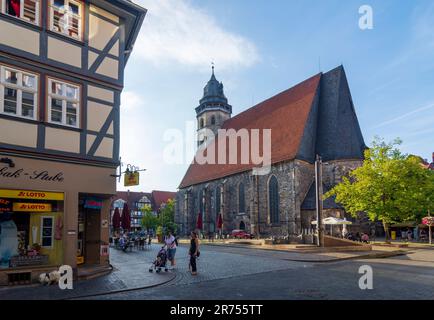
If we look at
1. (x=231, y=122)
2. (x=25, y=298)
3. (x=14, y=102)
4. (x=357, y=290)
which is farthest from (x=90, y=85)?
(x=231, y=122)

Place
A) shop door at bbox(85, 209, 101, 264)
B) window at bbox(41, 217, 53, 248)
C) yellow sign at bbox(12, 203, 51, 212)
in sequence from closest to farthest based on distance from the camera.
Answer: yellow sign at bbox(12, 203, 51, 212), window at bbox(41, 217, 53, 248), shop door at bbox(85, 209, 101, 264)

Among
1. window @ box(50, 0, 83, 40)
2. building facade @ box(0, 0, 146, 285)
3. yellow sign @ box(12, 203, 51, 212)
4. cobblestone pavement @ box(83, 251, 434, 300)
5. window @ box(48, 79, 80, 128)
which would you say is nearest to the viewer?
cobblestone pavement @ box(83, 251, 434, 300)

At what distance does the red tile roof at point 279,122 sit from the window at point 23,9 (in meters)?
31.3

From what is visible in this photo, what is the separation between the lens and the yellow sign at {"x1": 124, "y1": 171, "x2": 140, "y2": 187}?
16844 mm

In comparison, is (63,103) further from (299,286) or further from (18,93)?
(299,286)

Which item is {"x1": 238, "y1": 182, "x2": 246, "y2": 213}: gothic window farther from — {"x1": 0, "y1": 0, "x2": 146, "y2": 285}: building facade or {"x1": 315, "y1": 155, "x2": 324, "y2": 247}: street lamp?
{"x1": 0, "y1": 0, "x2": 146, "y2": 285}: building facade

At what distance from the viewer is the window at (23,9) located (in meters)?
12.2

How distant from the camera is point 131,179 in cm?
1691

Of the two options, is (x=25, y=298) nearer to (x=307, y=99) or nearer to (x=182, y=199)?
(x=307, y=99)

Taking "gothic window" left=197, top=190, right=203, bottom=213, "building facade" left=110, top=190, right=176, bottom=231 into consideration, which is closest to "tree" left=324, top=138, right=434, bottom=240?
"gothic window" left=197, top=190, right=203, bottom=213

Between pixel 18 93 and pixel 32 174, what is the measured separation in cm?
270

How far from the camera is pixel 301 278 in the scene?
41.0ft

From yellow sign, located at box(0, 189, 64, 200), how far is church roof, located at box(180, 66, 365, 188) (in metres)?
30.7

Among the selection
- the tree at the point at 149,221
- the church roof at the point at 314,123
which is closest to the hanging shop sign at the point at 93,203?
the church roof at the point at 314,123
